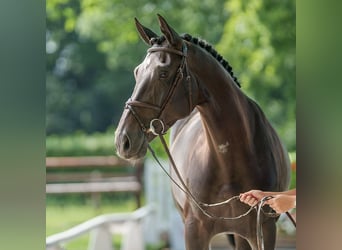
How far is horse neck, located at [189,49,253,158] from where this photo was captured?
3035 millimetres

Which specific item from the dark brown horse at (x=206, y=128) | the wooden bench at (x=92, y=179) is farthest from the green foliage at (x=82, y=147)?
the dark brown horse at (x=206, y=128)

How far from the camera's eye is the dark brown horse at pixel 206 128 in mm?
2848

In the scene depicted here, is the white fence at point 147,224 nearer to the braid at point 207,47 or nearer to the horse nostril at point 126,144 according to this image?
the braid at point 207,47

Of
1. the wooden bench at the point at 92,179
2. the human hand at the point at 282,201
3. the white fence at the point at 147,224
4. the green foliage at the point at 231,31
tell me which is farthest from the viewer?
the wooden bench at the point at 92,179

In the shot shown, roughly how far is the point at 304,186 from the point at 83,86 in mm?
14717

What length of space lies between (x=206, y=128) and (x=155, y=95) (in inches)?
14.8

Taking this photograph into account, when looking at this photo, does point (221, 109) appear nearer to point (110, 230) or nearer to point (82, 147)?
point (110, 230)

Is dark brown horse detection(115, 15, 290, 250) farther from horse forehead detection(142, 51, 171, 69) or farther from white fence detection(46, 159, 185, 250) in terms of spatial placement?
white fence detection(46, 159, 185, 250)

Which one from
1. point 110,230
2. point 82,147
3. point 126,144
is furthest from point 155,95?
point 82,147

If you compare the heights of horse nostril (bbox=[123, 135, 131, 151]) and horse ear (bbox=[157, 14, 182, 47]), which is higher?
horse ear (bbox=[157, 14, 182, 47])

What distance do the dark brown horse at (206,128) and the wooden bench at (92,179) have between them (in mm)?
5808

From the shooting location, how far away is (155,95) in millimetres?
2848

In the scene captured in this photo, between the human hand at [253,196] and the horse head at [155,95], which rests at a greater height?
the horse head at [155,95]

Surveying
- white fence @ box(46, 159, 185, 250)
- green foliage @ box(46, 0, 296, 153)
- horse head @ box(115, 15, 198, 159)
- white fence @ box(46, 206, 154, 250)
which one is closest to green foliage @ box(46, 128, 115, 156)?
green foliage @ box(46, 0, 296, 153)
